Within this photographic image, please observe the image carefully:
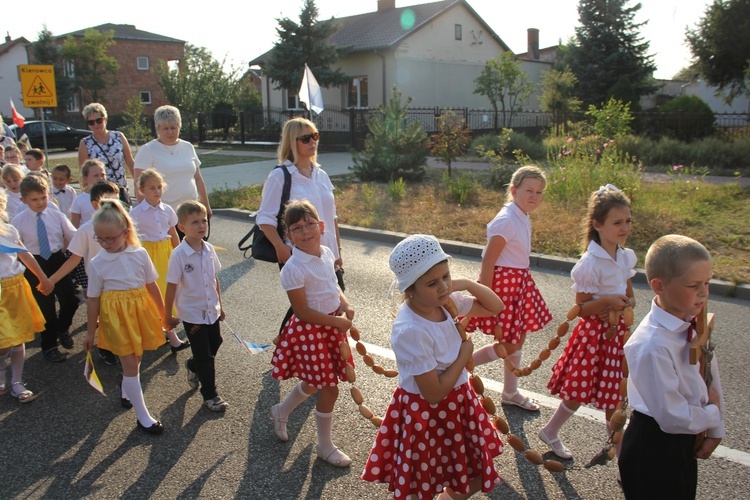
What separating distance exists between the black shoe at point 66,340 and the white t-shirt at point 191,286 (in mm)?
1948

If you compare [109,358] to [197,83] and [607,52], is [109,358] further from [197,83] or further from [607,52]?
[197,83]

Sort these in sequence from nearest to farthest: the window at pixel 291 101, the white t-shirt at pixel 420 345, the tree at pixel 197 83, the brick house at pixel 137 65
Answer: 1. the white t-shirt at pixel 420 345
2. the window at pixel 291 101
3. the tree at pixel 197 83
4. the brick house at pixel 137 65

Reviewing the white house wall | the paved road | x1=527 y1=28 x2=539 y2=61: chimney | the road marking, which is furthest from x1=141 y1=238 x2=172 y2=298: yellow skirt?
the white house wall

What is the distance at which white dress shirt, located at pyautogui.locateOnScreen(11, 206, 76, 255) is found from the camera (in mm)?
5477

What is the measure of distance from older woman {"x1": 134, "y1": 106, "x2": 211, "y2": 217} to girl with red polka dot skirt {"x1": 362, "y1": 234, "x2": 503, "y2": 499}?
387cm

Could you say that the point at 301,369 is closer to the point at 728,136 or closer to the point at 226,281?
the point at 226,281

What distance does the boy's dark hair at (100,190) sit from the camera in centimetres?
551

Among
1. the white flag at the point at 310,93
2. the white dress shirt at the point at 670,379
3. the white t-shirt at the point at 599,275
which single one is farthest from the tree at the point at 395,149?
the white dress shirt at the point at 670,379

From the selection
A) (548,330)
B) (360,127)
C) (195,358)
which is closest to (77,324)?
(195,358)

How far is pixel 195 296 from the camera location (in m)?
4.45

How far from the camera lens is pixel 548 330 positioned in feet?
19.7

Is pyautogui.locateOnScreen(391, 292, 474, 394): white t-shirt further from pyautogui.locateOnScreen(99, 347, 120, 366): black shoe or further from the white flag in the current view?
the white flag

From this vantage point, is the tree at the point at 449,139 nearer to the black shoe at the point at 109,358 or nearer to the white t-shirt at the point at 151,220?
the white t-shirt at the point at 151,220

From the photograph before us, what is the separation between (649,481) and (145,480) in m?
2.74
